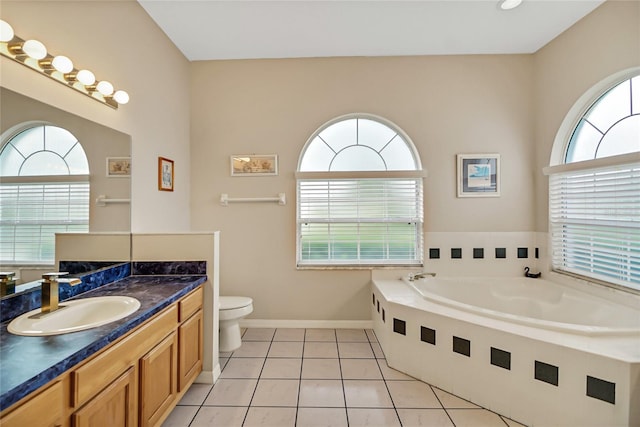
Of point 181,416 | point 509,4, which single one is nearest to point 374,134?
point 509,4

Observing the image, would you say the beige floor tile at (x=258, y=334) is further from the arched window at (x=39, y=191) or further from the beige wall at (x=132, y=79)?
the arched window at (x=39, y=191)

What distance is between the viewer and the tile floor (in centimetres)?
171

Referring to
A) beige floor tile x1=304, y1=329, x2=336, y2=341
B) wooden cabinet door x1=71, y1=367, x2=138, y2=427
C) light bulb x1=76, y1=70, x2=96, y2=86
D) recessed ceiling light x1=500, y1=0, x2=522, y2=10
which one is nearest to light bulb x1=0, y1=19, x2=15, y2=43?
light bulb x1=76, y1=70, x2=96, y2=86

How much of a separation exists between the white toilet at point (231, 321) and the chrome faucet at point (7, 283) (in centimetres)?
136

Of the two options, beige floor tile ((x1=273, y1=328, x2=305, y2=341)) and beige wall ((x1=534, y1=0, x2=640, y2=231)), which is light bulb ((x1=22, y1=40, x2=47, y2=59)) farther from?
beige wall ((x1=534, y1=0, x2=640, y2=231))

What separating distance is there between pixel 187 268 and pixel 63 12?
166cm

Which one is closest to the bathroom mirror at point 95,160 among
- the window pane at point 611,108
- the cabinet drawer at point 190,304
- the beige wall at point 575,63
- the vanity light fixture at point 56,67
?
the vanity light fixture at point 56,67

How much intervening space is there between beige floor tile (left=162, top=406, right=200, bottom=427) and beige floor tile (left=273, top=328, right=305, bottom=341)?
40.7 inches

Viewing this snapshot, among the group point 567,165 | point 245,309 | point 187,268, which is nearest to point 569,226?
point 567,165

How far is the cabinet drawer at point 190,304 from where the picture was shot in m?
1.78

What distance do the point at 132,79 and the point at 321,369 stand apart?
2.71 meters

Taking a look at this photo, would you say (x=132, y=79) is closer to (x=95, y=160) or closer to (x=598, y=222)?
(x=95, y=160)

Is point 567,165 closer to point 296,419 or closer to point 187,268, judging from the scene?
point 296,419

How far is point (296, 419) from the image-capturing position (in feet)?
5.63
